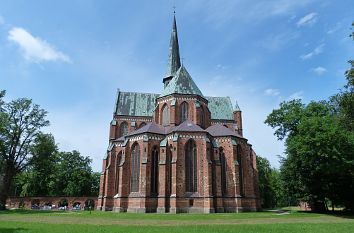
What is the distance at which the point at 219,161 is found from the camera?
3594 centimetres

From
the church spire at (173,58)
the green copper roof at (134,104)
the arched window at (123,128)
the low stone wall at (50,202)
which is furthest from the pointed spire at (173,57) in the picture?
the low stone wall at (50,202)

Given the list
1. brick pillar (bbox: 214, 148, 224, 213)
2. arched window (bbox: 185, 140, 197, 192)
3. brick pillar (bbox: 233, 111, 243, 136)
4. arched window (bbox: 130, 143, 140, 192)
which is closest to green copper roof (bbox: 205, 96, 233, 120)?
brick pillar (bbox: 233, 111, 243, 136)

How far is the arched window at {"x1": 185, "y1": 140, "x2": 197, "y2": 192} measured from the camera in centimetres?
3469

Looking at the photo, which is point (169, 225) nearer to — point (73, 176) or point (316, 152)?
point (316, 152)

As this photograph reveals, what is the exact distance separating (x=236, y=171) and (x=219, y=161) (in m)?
2.48

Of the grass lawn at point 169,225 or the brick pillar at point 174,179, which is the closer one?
the grass lawn at point 169,225

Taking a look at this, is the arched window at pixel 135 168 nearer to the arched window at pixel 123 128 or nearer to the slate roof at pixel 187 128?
the slate roof at pixel 187 128

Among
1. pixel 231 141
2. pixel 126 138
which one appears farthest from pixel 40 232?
pixel 231 141

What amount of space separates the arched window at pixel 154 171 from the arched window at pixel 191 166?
3735 mm

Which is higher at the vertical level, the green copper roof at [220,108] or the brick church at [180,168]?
the green copper roof at [220,108]

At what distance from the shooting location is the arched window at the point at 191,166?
1366 inches

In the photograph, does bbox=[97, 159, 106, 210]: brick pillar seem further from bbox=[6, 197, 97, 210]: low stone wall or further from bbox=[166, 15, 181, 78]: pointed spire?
bbox=[166, 15, 181, 78]: pointed spire

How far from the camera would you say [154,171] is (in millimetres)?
35906

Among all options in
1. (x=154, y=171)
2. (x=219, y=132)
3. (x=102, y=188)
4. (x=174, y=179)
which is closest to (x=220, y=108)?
(x=219, y=132)
